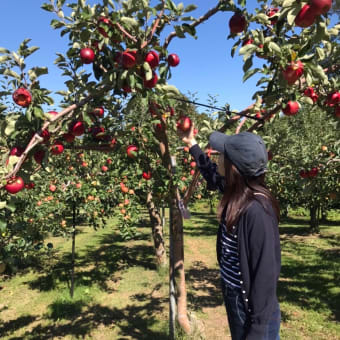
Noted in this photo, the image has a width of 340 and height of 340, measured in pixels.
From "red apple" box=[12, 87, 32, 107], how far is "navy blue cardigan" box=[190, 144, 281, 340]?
1436 mm

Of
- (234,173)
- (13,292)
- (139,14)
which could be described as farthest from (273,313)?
(13,292)

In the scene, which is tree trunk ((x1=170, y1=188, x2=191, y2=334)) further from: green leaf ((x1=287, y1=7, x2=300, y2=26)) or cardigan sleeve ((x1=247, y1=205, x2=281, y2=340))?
green leaf ((x1=287, y1=7, x2=300, y2=26))

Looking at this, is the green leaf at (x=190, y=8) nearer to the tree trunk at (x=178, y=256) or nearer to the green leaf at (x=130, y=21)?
the green leaf at (x=130, y=21)

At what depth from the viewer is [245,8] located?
2.13m

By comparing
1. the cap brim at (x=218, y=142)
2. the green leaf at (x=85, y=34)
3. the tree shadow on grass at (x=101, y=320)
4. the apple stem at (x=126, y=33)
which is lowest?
the tree shadow on grass at (x=101, y=320)

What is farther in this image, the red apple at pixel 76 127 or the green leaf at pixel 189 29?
the red apple at pixel 76 127

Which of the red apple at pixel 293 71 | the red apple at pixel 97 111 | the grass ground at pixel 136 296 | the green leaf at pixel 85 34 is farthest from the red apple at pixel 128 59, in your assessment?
the grass ground at pixel 136 296

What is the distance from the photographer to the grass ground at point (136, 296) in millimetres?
4688

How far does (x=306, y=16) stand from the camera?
157 cm

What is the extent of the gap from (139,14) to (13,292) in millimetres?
6784

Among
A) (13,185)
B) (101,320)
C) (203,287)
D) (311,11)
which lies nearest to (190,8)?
(311,11)

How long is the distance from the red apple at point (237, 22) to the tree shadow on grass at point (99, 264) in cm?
597

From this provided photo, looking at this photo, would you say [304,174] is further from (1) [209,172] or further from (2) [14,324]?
(2) [14,324]

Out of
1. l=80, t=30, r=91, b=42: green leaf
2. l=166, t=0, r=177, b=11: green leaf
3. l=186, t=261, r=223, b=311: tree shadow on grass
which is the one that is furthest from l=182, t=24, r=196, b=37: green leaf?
l=186, t=261, r=223, b=311: tree shadow on grass
